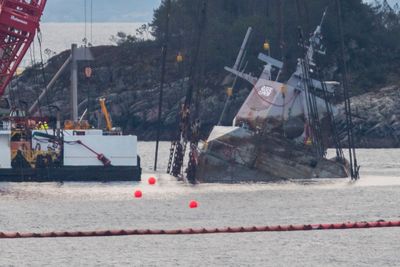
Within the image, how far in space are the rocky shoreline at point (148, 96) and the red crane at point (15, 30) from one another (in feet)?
115

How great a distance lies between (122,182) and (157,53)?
85.4 meters

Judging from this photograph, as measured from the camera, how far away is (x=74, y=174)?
8894cm

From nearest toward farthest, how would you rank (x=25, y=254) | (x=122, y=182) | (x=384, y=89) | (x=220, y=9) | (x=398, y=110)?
(x=25, y=254) < (x=122, y=182) < (x=398, y=110) < (x=384, y=89) < (x=220, y=9)

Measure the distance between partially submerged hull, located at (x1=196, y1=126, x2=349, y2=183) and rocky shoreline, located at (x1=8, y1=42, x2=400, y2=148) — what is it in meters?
46.5

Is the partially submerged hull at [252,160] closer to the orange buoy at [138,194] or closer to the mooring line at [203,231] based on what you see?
the orange buoy at [138,194]

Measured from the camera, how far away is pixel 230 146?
92562 millimetres

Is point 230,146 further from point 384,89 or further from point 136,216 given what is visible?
point 384,89

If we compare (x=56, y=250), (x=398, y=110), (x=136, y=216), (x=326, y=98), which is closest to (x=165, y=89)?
(x=398, y=110)

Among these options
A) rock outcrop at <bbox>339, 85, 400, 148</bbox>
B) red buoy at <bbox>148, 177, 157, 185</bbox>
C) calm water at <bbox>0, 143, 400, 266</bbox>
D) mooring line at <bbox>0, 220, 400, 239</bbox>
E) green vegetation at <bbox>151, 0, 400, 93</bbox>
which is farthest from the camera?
green vegetation at <bbox>151, 0, 400, 93</bbox>

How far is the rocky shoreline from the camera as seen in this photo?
5655 inches

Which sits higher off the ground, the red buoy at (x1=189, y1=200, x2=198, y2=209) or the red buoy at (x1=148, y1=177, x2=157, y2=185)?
the red buoy at (x1=189, y1=200, x2=198, y2=209)

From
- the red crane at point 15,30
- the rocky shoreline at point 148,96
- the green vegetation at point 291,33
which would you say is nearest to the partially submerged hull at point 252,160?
the red crane at point 15,30

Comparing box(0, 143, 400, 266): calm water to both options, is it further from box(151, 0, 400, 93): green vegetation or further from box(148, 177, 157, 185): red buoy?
box(151, 0, 400, 93): green vegetation

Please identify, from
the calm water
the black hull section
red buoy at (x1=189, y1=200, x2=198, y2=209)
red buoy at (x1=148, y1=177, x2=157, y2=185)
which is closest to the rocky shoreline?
the calm water
